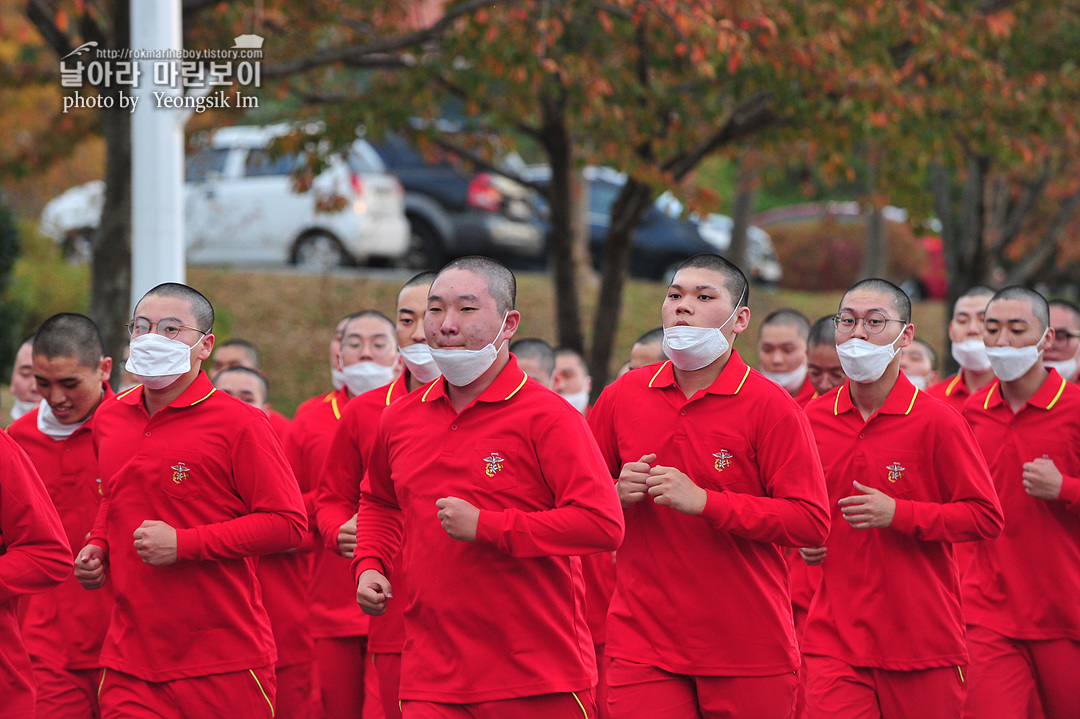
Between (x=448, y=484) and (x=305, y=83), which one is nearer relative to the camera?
(x=448, y=484)

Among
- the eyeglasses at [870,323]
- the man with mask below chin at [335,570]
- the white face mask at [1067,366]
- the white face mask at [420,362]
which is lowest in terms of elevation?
the man with mask below chin at [335,570]

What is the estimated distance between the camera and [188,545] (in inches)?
184

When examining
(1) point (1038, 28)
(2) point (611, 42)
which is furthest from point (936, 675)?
(1) point (1038, 28)

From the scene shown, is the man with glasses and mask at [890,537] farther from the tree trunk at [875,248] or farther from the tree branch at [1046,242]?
the tree trunk at [875,248]

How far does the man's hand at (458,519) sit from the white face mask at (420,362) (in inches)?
66.9

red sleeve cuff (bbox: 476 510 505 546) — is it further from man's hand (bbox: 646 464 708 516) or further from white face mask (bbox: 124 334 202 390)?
white face mask (bbox: 124 334 202 390)

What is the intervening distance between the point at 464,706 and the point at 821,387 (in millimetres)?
3708

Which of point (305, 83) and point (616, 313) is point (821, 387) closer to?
point (616, 313)

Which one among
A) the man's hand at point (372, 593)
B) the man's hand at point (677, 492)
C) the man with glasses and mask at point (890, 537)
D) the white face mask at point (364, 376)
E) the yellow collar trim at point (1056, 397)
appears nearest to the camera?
the man's hand at point (372, 593)

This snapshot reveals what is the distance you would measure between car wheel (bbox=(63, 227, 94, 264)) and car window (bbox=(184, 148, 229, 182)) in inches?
72.7

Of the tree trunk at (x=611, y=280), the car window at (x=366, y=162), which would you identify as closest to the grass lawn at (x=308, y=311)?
Answer: the car window at (x=366, y=162)

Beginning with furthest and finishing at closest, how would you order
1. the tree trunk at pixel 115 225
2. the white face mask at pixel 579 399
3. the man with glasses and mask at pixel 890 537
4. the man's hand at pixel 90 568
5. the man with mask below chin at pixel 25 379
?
the tree trunk at pixel 115 225 → the white face mask at pixel 579 399 → the man with mask below chin at pixel 25 379 → the man with glasses and mask at pixel 890 537 → the man's hand at pixel 90 568

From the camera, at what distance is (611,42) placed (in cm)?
1187

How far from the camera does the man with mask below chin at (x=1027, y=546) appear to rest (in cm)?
603
